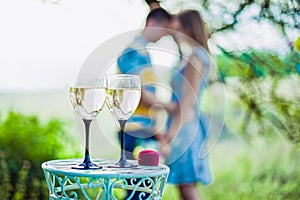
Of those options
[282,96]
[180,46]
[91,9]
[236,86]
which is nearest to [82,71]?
[91,9]

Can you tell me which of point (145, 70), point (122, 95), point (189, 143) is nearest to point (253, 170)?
point (189, 143)

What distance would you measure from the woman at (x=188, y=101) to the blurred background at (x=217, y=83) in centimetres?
5

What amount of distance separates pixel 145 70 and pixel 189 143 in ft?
1.42

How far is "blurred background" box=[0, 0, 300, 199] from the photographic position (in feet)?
10.3

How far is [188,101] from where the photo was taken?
313 centimetres

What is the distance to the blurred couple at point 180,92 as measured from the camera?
3127 millimetres

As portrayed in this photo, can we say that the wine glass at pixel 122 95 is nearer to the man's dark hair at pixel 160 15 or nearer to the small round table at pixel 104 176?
the small round table at pixel 104 176

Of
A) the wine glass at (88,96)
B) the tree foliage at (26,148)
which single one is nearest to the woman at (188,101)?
the tree foliage at (26,148)

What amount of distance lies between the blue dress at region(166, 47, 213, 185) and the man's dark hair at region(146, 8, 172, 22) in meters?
0.22

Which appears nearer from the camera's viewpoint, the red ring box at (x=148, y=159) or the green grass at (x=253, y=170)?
the red ring box at (x=148, y=159)

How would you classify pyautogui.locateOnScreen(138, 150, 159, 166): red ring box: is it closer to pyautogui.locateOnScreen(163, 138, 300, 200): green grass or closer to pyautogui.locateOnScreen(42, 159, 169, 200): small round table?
pyautogui.locateOnScreen(42, 159, 169, 200): small round table

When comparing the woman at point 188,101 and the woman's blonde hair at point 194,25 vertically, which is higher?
the woman's blonde hair at point 194,25

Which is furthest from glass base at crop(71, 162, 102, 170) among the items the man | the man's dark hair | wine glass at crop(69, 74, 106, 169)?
the man's dark hair

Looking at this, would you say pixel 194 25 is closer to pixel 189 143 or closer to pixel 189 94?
pixel 189 94
